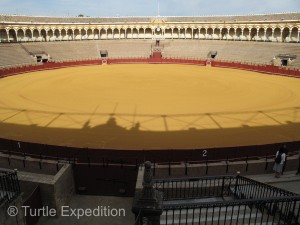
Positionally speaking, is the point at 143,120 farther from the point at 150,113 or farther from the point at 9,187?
the point at 9,187

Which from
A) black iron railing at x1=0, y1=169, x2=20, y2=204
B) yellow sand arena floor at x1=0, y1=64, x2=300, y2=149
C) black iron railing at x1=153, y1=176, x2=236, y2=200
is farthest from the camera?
yellow sand arena floor at x1=0, y1=64, x2=300, y2=149

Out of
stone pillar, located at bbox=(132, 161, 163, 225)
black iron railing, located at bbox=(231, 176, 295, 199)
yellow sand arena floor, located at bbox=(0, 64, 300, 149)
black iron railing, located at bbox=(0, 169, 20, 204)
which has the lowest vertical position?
yellow sand arena floor, located at bbox=(0, 64, 300, 149)

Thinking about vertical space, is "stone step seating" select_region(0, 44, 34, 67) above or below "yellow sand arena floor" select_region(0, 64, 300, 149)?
above

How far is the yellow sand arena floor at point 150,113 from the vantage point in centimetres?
1515

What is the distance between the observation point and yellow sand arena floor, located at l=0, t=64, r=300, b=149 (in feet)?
49.7

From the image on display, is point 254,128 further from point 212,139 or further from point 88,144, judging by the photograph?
point 88,144

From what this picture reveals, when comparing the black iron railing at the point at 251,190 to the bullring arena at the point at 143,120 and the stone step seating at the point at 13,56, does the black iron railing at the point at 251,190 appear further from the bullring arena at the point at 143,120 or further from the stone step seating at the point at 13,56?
the stone step seating at the point at 13,56

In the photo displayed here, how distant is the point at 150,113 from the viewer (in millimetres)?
19281

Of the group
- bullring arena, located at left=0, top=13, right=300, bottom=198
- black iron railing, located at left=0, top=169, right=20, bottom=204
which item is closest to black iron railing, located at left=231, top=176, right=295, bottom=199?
bullring arena, located at left=0, top=13, right=300, bottom=198

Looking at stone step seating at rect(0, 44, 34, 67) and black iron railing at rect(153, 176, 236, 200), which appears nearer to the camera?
black iron railing at rect(153, 176, 236, 200)

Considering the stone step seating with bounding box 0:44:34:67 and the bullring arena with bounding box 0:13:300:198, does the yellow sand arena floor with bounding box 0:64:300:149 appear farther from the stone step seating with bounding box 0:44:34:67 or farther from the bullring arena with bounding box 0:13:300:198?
the stone step seating with bounding box 0:44:34:67

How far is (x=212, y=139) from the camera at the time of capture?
49.3 feet

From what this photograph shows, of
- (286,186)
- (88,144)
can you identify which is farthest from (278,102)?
(88,144)

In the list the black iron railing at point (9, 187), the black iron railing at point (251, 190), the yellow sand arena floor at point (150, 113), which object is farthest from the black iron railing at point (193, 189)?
the yellow sand arena floor at point (150, 113)
